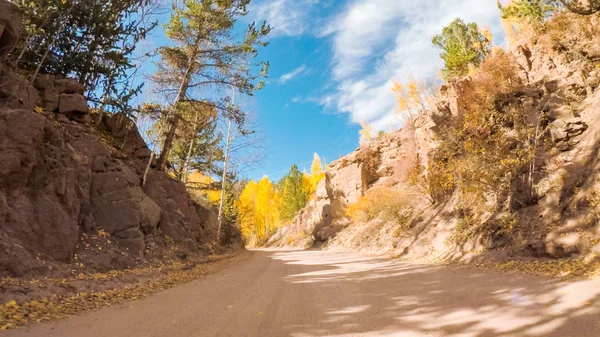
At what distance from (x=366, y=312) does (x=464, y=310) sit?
1.54m

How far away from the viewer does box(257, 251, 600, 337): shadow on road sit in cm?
419

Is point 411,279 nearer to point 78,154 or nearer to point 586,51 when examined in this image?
point 78,154

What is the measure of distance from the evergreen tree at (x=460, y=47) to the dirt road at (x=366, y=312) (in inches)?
1093

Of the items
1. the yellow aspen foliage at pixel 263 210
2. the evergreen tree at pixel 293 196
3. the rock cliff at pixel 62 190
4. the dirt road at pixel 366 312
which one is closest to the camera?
the dirt road at pixel 366 312

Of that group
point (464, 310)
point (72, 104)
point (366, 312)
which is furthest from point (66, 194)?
point (464, 310)

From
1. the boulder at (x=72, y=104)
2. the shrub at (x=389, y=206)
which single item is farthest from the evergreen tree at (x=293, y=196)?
the boulder at (x=72, y=104)

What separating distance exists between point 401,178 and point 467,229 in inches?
783

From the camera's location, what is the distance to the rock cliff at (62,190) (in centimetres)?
803

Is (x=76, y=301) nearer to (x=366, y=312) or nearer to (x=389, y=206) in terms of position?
(x=366, y=312)

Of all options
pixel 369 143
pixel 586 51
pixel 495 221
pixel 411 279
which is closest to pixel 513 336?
pixel 411 279

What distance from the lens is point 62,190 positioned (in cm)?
927

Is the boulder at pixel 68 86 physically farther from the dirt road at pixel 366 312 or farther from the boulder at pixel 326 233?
the boulder at pixel 326 233

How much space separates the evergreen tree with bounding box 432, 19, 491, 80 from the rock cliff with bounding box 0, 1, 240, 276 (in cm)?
2849

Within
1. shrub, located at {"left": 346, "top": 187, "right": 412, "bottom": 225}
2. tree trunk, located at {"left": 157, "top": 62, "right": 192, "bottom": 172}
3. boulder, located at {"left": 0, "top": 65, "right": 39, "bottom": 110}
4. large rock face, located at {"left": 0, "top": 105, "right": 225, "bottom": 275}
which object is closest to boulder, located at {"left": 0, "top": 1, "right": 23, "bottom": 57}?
boulder, located at {"left": 0, "top": 65, "right": 39, "bottom": 110}
